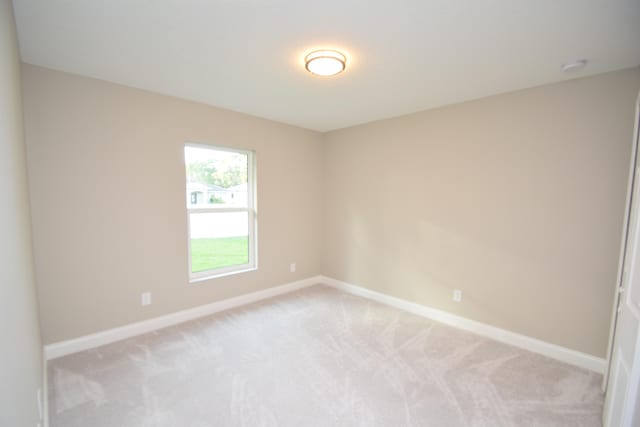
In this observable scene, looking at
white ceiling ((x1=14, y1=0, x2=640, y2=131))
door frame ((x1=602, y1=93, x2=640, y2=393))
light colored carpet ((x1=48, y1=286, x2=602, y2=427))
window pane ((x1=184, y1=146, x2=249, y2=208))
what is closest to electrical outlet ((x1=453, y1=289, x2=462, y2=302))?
light colored carpet ((x1=48, y1=286, x2=602, y2=427))

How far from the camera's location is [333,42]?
189cm

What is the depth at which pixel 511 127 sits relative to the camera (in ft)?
8.82

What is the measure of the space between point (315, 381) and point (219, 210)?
2.24m

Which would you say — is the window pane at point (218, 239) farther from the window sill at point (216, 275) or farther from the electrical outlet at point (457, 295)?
the electrical outlet at point (457, 295)

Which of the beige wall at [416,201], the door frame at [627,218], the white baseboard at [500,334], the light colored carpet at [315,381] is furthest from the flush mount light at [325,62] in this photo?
the white baseboard at [500,334]

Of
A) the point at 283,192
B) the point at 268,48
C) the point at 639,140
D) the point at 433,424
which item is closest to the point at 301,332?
the point at 433,424

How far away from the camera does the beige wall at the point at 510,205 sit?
2297mm

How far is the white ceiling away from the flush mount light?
0.07m

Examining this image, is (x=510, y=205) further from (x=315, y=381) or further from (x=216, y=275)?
(x=216, y=275)

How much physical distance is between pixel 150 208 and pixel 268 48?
196cm

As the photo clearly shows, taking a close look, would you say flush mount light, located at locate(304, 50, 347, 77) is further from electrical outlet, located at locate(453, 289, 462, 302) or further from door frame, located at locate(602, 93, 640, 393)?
electrical outlet, located at locate(453, 289, 462, 302)

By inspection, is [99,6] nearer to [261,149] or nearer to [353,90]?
[353,90]

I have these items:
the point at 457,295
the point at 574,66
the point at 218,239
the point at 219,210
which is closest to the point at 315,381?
the point at 457,295

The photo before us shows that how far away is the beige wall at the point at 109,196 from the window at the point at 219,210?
15cm
